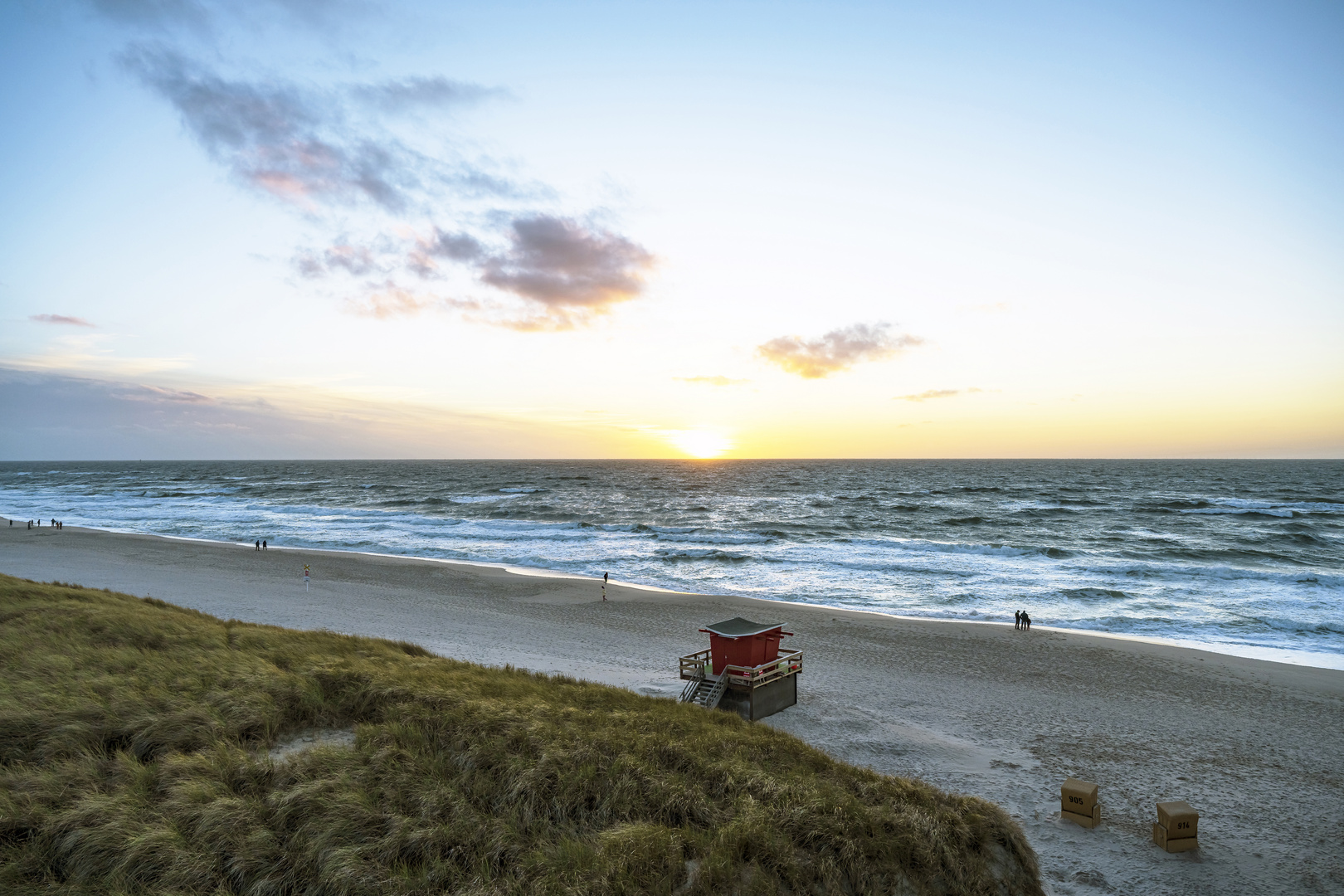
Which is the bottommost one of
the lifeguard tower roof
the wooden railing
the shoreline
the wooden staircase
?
the shoreline

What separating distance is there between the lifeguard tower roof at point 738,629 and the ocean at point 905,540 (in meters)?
15.2

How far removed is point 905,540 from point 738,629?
39898 millimetres

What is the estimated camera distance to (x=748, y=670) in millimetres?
17000

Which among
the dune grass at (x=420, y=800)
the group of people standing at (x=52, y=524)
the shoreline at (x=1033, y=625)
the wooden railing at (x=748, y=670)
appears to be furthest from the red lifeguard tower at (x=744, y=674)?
the group of people standing at (x=52, y=524)

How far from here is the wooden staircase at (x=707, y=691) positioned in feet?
55.2

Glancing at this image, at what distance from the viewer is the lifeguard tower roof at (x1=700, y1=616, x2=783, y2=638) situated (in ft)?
56.7

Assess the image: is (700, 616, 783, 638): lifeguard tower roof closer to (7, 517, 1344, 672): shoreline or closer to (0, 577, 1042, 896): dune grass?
(0, 577, 1042, 896): dune grass

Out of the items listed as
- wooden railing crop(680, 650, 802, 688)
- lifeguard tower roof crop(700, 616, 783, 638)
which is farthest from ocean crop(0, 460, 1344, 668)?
lifeguard tower roof crop(700, 616, 783, 638)

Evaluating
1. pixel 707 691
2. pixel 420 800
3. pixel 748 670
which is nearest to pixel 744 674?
pixel 748 670

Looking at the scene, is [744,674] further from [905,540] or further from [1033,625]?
[905,540]

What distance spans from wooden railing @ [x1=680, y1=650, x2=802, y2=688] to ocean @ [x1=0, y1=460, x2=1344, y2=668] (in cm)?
1446

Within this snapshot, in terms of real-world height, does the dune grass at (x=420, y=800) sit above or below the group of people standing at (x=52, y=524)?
above

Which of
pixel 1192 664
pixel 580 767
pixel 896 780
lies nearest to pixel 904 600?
pixel 1192 664

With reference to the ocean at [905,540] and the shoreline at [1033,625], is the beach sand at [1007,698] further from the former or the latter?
the ocean at [905,540]
